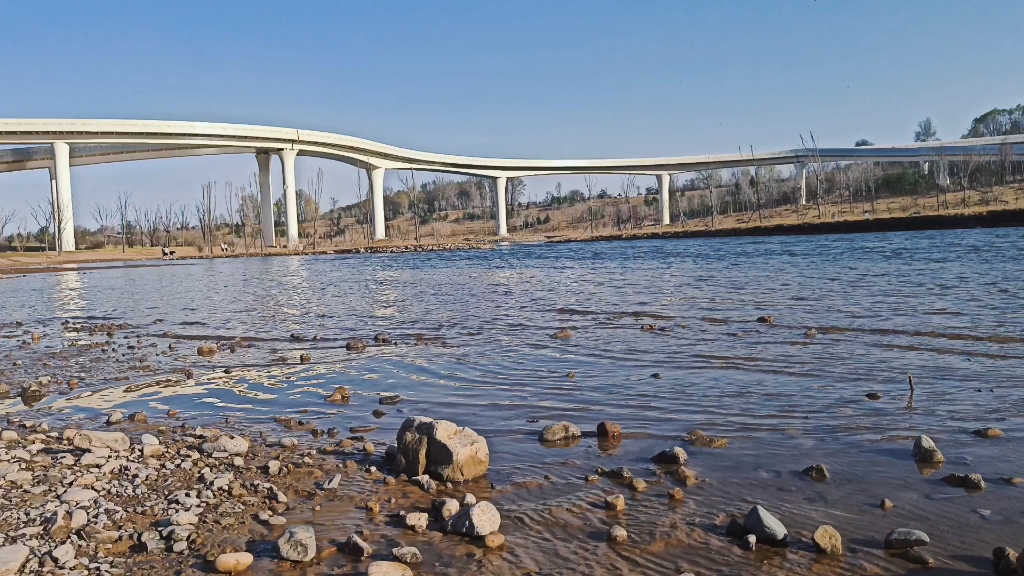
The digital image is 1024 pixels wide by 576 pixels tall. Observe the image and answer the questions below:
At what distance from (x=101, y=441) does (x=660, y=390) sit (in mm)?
5676

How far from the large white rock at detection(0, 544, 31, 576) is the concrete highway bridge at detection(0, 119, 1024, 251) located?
71.0 m

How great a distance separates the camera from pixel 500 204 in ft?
329

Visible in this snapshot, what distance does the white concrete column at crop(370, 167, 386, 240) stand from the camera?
86312mm

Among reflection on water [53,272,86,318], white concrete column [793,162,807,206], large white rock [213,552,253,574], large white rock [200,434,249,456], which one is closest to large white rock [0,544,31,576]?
large white rock [213,552,253,574]

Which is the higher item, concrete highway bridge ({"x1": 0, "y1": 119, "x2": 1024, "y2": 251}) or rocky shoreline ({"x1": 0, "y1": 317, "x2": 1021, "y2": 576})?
concrete highway bridge ({"x1": 0, "y1": 119, "x2": 1024, "y2": 251})

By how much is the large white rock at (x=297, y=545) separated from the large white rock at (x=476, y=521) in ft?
2.79

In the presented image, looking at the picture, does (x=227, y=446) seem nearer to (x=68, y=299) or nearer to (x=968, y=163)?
(x=68, y=299)

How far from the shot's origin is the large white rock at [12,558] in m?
3.89

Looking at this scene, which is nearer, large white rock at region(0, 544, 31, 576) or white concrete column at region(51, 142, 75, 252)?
large white rock at region(0, 544, 31, 576)

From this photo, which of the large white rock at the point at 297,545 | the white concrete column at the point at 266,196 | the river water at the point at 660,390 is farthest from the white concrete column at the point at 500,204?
the large white rock at the point at 297,545

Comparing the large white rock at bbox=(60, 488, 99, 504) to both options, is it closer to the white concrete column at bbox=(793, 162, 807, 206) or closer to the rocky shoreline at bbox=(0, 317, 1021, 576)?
the rocky shoreline at bbox=(0, 317, 1021, 576)

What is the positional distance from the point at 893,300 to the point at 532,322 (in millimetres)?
8199

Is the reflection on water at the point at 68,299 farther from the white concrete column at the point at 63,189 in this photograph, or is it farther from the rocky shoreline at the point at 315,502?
the white concrete column at the point at 63,189

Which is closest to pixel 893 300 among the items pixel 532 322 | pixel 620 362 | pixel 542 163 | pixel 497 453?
pixel 532 322
